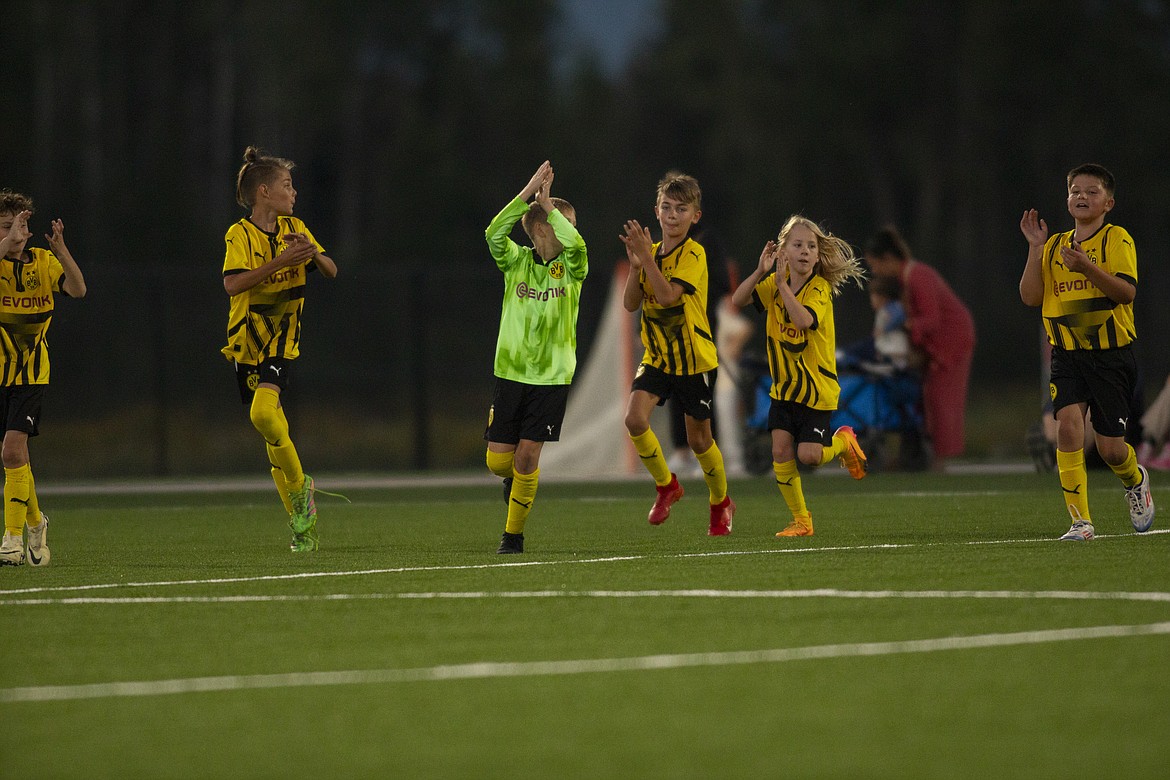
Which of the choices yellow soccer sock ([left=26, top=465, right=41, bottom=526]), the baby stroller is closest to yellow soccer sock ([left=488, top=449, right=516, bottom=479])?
yellow soccer sock ([left=26, top=465, right=41, bottom=526])

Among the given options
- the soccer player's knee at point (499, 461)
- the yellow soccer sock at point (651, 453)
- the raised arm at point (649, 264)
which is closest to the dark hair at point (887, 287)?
the yellow soccer sock at point (651, 453)

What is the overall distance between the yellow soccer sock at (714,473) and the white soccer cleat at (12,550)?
3.67m

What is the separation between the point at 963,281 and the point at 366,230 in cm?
3329

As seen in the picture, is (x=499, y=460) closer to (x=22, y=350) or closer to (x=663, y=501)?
(x=663, y=501)

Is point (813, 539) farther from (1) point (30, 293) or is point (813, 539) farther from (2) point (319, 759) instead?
(2) point (319, 759)

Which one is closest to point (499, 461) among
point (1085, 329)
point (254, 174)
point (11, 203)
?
point (254, 174)

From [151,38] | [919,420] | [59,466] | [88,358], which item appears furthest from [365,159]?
[919,420]

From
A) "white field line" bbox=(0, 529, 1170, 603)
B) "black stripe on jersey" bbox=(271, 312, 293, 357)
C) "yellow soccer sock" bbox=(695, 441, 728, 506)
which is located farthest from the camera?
"yellow soccer sock" bbox=(695, 441, 728, 506)

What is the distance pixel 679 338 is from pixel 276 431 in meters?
2.27

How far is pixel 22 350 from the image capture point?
30.3 ft

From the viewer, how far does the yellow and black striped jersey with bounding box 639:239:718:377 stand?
10.1m

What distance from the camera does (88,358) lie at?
96.5ft

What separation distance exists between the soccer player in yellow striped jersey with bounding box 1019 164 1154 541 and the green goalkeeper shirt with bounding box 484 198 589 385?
2.29 m

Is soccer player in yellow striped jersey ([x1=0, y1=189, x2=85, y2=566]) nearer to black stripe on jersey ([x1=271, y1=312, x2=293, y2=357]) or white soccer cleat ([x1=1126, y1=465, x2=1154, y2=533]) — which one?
black stripe on jersey ([x1=271, y1=312, x2=293, y2=357])
